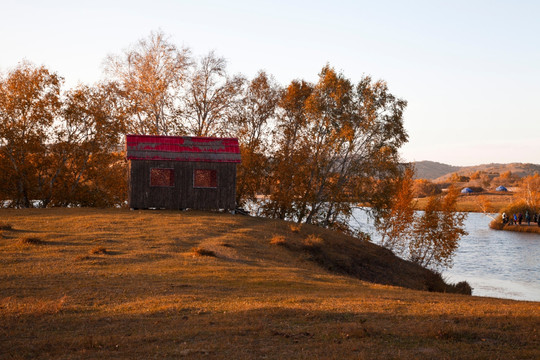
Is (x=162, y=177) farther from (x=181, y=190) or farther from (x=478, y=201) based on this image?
(x=478, y=201)

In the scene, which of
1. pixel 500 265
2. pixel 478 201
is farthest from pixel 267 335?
pixel 478 201

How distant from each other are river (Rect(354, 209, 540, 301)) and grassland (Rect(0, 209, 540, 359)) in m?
18.9

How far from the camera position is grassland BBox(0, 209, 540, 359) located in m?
9.89

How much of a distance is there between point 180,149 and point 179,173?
197 centimetres

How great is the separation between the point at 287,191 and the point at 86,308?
115ft

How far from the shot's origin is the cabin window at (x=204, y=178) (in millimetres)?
39594

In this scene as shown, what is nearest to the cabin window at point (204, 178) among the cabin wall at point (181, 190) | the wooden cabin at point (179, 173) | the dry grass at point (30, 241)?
the wooden cabin at point (179, 173)

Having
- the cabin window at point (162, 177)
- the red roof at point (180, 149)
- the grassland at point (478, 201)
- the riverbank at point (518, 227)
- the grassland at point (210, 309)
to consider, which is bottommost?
the riverbank at point (518, 227)

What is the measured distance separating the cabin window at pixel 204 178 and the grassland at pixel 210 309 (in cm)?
1301

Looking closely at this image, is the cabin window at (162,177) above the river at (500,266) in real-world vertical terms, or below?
above

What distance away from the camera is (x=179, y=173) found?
1534 inches

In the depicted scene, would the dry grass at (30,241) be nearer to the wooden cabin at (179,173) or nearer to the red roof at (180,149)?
the wooden cabin at (179,173)

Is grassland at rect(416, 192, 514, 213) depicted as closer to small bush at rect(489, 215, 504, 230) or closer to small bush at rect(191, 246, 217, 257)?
small bush at rect(489, 215, 504, 230)

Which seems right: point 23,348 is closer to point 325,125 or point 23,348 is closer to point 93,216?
point 93,216
